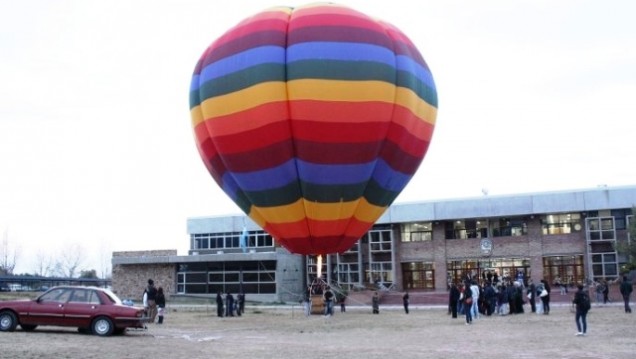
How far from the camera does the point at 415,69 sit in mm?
22781

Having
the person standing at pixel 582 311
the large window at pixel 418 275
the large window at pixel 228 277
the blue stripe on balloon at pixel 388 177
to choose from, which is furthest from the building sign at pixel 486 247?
the person standing at pixel 582 311

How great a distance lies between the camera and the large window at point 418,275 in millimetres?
53938

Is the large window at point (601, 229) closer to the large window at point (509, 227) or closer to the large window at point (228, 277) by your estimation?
the large window at point (509, 227)

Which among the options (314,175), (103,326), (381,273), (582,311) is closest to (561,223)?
(381,273)

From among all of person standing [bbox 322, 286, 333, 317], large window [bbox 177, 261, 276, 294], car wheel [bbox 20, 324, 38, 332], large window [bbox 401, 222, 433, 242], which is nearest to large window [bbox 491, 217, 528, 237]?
large window [bbox 401, 222, 433, 242]

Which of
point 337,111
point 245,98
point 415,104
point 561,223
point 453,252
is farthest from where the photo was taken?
point 453,252

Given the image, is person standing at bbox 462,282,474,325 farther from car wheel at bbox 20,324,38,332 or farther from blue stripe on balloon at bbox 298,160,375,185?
car wheel at bbox 20,324,38,332

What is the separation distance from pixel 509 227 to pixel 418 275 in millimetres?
7628

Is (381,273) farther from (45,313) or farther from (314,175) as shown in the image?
(45,313)

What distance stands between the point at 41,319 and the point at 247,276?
128 ft

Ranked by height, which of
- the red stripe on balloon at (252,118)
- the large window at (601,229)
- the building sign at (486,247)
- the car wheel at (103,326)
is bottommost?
the car wheel at (103,326)

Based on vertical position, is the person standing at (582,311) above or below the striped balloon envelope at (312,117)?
below

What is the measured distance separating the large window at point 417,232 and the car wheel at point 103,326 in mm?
37518

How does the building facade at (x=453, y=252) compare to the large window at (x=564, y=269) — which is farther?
the large window at (x=564, y=269)
